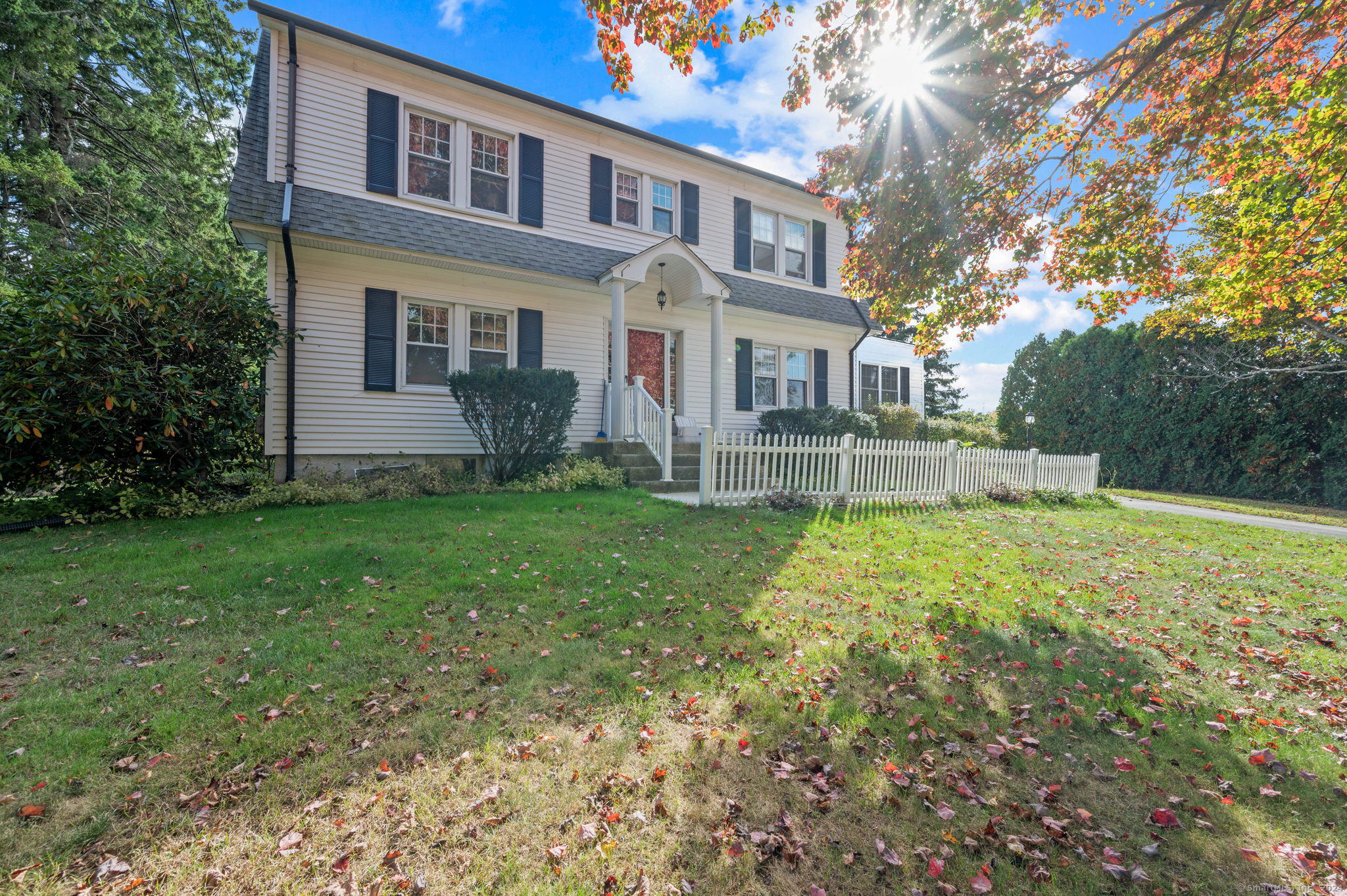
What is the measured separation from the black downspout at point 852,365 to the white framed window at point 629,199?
20.5 feet

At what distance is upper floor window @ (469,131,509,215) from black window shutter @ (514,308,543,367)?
1921 millimetres

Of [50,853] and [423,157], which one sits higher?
[423,157]

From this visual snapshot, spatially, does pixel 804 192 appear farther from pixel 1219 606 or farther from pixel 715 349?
pixel 1219 606

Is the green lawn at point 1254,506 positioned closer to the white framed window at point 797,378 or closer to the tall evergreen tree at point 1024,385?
the tall evergreen tree at point 1024,385

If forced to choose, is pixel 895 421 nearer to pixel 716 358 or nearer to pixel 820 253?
pixel 820 253

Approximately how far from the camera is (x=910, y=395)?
57.7 feet

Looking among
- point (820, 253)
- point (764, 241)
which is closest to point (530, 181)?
point (764, 241)

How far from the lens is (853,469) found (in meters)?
8.73

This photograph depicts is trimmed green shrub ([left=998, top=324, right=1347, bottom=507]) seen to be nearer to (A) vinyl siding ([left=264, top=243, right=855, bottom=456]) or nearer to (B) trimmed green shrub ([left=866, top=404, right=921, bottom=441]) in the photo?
(B) trimmed green shrub ([left=866, top=404, right=921, bottom=441])

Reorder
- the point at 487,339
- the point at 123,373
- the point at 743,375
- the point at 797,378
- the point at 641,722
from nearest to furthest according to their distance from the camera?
the point at 641,722 < the point at 123,373 < the point at 487,339 < the point at 743,375 < the point at 797,378

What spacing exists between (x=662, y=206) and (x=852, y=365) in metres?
6.35

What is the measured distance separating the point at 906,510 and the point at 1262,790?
21.4 feet

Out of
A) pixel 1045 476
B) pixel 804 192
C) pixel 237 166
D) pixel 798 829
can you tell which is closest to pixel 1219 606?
pixel 798 829

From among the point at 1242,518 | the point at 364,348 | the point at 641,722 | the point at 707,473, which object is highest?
the point at 364,348
